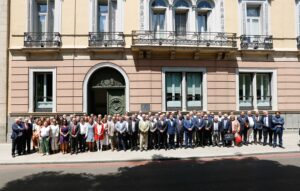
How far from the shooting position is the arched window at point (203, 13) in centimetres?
1948

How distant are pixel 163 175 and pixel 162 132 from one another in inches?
198

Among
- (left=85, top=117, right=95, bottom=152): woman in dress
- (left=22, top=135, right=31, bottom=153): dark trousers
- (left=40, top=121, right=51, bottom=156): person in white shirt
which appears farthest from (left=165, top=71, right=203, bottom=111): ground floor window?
(left=22, top=135, right=31, bottom=153): dark trousers

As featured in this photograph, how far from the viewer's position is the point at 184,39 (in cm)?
1848

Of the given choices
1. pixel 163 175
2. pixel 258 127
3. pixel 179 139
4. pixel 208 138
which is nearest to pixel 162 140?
pixel 179 139

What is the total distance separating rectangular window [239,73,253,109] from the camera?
1958cm

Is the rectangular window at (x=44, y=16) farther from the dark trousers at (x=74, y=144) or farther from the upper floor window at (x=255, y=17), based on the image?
the upper floor window at (x=255, y=17)

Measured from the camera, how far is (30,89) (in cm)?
1794

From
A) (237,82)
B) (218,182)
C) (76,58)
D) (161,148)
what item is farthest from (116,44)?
(218,182)

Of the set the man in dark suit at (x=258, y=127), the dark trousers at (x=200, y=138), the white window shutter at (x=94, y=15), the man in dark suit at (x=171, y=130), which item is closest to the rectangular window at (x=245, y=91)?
the man in dark suit at (x=258, y=127)

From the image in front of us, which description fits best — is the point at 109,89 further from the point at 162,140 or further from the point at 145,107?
the point at 162,140

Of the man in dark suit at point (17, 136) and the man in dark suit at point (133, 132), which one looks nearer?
the man in dark suit at point (17, 136)

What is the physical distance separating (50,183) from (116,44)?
11.2m

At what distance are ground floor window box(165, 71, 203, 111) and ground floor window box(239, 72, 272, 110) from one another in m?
3.13

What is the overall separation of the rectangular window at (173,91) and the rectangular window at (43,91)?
7.95 m
